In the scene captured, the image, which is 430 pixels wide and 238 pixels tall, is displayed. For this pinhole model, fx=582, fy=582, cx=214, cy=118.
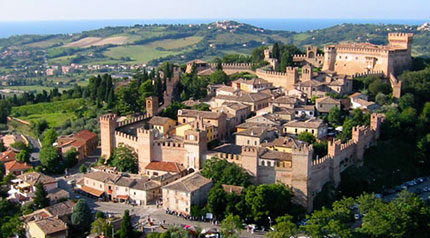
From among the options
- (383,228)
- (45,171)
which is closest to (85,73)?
(45,171)

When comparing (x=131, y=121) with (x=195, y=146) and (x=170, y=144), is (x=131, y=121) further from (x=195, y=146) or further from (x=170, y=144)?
(x=195, y=146)

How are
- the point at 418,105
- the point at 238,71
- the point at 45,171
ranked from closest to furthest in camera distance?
the point at 45,171
the point at 418,105
the point at 238,71

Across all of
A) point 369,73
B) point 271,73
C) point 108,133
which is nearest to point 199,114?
point 108,133

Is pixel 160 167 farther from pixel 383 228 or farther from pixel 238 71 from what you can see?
pixel 238 71

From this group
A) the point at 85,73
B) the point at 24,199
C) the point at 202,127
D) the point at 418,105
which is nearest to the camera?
the point at 24,199

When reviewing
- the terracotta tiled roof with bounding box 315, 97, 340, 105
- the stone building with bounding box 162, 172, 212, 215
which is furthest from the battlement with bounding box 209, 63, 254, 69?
the stone building with bounding box 162, 172, 212, 215

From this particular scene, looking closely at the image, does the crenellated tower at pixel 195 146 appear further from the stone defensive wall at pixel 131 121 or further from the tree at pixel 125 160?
the stone defensive wall at pixel 131 121
